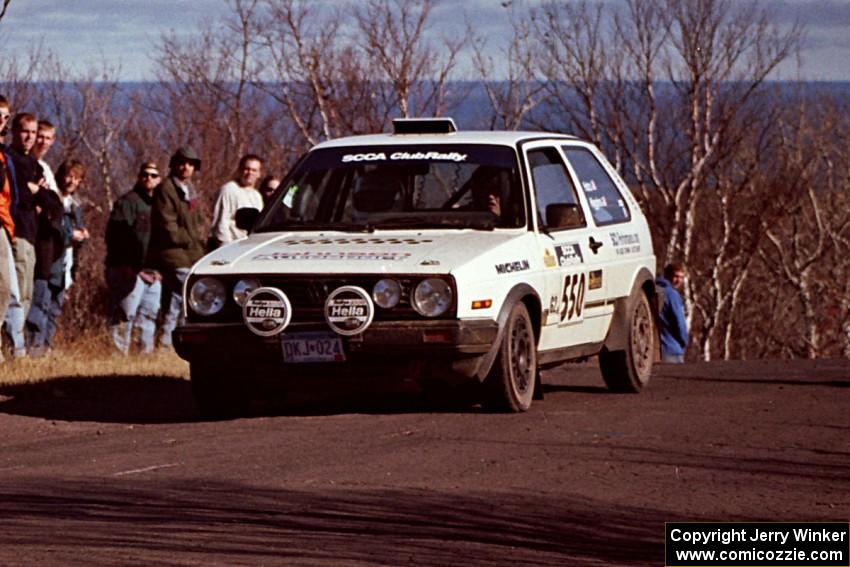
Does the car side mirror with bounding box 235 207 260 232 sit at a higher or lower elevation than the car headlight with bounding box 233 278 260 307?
higher

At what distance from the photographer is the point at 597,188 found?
557 inches

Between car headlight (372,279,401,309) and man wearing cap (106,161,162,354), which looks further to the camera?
man wearing cap (106,161,162,354)

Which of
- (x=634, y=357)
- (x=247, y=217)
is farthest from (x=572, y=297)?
(x=247, y=217)

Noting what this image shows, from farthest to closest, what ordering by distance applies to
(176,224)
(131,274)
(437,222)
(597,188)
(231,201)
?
(131,274) → (231,201) → (176,224) → (597,188) → (437,222)

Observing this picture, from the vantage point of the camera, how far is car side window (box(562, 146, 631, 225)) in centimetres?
1388

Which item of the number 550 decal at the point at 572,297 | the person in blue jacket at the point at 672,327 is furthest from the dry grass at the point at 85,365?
the person in blue jacket at the point at 672,327

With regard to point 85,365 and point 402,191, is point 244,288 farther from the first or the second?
point 85,365

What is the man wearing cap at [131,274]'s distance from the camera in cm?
1739

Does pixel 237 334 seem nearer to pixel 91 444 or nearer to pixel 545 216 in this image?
pixel 91 444

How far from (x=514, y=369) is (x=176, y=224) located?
562 centimetres

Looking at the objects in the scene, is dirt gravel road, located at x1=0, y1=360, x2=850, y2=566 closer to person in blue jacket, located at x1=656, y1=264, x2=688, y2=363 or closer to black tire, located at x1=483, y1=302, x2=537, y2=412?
black tire, located at x1=483, y1=302, x2=537, y2=412

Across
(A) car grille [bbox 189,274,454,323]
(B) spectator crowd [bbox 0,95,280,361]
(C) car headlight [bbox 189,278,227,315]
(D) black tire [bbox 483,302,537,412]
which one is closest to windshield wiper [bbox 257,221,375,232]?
(A) car grille [bbox 189,274,454,323]

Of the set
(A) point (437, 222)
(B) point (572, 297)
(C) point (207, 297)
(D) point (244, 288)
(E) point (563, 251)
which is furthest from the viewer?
(B) point (572, 297)

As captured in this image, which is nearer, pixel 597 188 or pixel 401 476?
pixel 401 476
